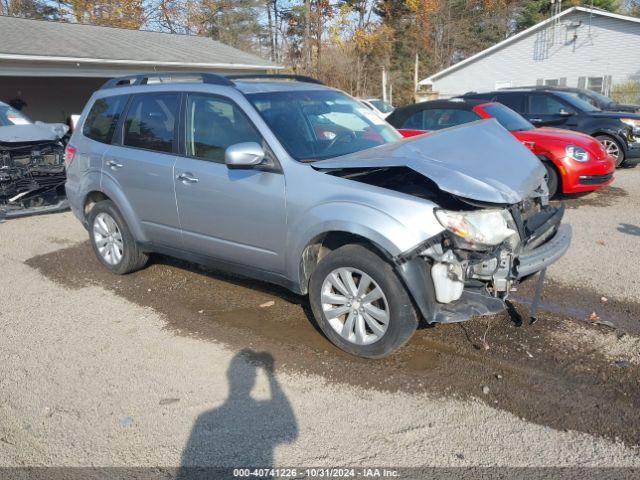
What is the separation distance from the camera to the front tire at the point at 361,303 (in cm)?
363

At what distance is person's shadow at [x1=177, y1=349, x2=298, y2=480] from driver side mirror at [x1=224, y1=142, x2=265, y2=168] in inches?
60.8

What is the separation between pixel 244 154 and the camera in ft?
13.2

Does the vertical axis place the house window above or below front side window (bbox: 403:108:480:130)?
above

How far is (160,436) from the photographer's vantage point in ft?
10.4

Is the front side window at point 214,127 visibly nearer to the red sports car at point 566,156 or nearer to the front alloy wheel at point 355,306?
the front alloy wheel at point 355,306

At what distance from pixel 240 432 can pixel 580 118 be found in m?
9.90

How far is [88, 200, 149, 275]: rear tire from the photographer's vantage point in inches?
221

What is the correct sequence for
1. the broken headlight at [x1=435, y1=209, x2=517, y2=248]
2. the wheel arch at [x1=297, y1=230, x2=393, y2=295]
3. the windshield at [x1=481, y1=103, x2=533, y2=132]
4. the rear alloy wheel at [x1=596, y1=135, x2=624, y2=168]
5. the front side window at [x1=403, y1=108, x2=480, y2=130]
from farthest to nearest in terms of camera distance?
the rear alloy wheel at [x1=596, y1=135, x2=624, y2=168], the front side window at [x1=403, y1=108, x2=480, y2=130], the windshield at [x1=481, y1=103, x2=533, y2=132], the wheel arch at [x1=297, y1=230, x2=393, y2=295], the broken headlight at [x1=435, y1=209, x2=517, y2=248]

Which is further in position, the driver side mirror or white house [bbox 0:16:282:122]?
white house [bbox 0:16:282:122]

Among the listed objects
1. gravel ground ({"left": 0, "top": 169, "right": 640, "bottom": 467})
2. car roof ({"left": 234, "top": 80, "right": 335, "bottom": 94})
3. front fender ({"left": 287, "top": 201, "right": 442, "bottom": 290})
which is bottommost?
gravel ground ({"left": 0, "top": 169, "right": 640, "bottom": 467})

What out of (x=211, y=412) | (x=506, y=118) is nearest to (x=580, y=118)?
(x=506, y=118)

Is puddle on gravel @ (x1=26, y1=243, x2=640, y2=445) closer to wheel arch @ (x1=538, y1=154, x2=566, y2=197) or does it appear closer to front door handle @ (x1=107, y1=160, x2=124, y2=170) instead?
front door handle @ (x1=107, y1=160, x2=124, y2=170)

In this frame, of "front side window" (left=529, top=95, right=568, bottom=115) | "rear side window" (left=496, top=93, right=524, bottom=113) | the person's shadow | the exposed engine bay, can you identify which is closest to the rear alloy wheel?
"front side window" (left=529, top=95, right=568, bottom=115)

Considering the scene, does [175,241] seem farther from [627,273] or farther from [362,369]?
[627,273]
